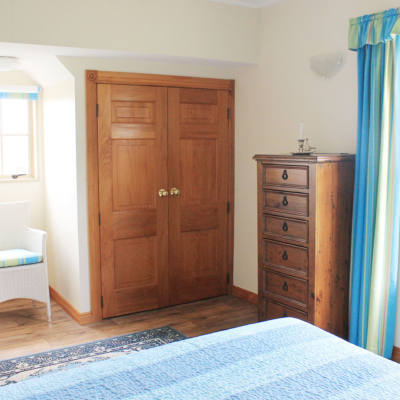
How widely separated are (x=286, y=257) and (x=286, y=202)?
36cm

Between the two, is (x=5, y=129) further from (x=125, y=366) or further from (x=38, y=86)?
(x=125, y=366)

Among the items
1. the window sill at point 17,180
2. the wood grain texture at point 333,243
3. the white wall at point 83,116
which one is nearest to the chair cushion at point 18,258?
the white wall at point 83,116

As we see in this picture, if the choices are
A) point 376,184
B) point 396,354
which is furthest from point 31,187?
point 396,354

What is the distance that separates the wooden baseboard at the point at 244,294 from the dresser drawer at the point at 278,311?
80cm

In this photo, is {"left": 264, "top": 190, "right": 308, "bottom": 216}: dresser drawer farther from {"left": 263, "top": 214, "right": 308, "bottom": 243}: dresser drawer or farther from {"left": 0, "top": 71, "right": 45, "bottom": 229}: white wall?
{"left": 0, "top": 71, "right": 45, "bottom": 229}: white wall

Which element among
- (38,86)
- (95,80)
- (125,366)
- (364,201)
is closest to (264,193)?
(364,201)

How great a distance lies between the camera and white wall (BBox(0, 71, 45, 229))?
13.8 feet

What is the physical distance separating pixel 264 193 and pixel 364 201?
65cm

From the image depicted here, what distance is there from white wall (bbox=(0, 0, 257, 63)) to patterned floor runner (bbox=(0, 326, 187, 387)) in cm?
204

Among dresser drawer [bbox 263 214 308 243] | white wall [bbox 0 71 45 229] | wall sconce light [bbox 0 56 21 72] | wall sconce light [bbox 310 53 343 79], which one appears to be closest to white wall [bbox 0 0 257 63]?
Answer: wall sconce light [bbox 0 56 21 72]

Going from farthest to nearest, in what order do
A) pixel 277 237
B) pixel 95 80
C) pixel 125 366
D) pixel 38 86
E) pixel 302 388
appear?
pixel 38 86 → pixel 95 80 → pixel 277 237 → pixel 125 366 → pixel 302 388

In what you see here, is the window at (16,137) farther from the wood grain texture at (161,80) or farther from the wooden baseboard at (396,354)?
the wooden baseboard at (396,354)

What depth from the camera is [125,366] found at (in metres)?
1.63

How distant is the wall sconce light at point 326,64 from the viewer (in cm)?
321
